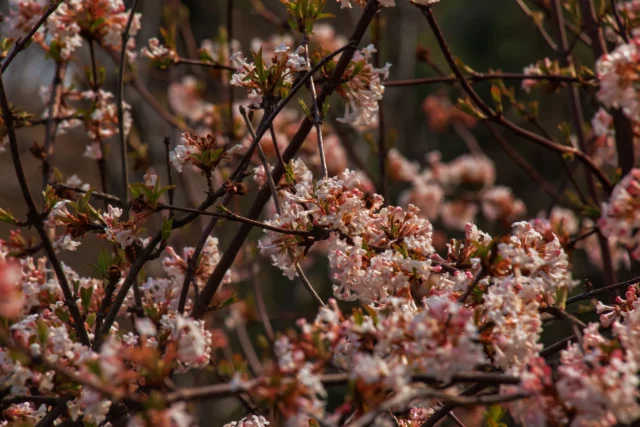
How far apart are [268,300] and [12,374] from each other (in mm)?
8139

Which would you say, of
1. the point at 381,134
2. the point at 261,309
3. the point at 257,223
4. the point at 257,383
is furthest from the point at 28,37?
the point at 261,309

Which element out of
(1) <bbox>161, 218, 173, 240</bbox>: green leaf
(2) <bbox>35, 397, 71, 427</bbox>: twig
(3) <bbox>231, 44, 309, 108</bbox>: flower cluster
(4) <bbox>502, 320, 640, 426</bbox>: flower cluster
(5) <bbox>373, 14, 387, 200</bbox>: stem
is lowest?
(4) <bbox>502, 320, 640, 426</bbox>: flower cluster

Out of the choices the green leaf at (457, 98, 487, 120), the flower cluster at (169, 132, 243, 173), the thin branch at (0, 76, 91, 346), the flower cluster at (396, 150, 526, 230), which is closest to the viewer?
the thin branch at (0, 76, 91, 346)

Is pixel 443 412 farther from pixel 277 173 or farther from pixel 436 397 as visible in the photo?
pixel 277 173

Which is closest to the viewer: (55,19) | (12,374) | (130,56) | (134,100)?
(12,374)

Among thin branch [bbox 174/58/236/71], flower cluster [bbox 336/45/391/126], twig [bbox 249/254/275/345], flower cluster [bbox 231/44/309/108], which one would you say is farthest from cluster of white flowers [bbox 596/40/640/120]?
twig [bbox 249/254/275/345]

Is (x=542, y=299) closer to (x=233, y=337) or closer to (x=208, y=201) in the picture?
(x=208, y=201)

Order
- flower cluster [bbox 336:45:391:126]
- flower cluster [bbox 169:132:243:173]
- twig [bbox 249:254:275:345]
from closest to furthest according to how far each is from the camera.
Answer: flower cluster [bbox 169:132:243:173]
flower cluster [bbox 336:45:391:126]
twig [bbox 249:254:275:345]

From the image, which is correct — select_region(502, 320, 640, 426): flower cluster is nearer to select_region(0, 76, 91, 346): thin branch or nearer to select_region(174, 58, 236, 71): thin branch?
select_region(0, 76, 91, 346): thin branch

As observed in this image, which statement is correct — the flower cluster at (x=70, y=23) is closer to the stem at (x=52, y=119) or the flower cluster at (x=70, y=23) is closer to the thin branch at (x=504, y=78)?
the stem at (x=52, y=119)

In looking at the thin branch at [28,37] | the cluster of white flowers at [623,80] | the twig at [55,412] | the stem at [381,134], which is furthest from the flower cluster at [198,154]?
the stem at [381,134]

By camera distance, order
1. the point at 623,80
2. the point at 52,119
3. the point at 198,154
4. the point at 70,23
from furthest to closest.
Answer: the point at 52,119, the point at 70,23, the point at 198,154, the point at 623,80

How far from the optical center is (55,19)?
247cm

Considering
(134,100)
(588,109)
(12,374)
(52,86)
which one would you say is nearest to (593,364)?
(12,374)
